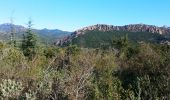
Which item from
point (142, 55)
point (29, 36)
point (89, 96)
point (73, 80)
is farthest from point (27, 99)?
point (29, 36)

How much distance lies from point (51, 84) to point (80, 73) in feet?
3.96

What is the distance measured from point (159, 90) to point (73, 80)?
16.4ft

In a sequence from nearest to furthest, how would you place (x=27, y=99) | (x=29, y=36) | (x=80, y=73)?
(x=27, y=99)
(x=80, y=73)
(x=29, y=36)

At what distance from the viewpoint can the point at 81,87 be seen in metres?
13.0

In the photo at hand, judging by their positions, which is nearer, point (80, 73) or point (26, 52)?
point (80, 73)

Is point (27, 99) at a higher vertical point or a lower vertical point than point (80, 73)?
lower

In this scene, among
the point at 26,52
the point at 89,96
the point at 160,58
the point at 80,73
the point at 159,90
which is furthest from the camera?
the point at 26,52

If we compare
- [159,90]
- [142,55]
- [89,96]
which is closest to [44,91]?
[89,96]

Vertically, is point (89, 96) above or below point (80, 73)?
below

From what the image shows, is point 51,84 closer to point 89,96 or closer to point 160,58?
point 89,96

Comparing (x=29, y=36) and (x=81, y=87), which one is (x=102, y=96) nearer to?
(x=81, y=87)

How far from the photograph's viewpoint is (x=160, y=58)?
22922 mm

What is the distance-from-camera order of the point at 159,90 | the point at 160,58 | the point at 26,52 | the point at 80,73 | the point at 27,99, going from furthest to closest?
the point at 26,52 → the point at 160,58 → the point at 159,90 → the point at 80,73 → the point at 27,99

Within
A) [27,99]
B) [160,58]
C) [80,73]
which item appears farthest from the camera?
[160,58]
